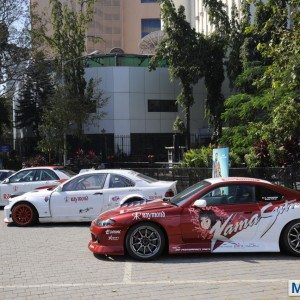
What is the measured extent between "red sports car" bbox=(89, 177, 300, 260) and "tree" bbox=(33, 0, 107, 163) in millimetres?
24563

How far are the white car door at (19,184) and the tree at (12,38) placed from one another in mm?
17043

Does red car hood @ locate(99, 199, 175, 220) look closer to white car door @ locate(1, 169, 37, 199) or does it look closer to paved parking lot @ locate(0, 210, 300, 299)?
paved parking lot @ locate(0, 210, 300, 299)

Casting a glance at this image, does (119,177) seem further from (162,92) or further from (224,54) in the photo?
(162,92)

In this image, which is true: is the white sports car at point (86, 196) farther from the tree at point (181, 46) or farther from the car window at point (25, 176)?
the tree at point (181, 46)

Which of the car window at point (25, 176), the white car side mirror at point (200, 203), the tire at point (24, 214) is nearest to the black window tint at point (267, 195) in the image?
the white car side mirror at point (200, 203)

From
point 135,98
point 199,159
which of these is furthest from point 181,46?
point 199,159

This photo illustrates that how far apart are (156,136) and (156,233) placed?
36733 millimetres

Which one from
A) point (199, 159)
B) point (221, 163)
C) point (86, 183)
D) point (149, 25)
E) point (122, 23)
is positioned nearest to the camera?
point (86, 183)

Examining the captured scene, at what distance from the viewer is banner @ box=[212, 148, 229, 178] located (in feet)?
50.5

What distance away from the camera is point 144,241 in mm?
8781

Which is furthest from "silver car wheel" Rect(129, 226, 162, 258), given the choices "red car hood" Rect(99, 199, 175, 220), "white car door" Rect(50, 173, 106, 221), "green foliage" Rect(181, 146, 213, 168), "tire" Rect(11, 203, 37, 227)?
"green foliage" Rect(181, 146, 213, 168)

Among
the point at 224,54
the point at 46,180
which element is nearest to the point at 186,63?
the point at 224,54

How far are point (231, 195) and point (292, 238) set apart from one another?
49.5 inches

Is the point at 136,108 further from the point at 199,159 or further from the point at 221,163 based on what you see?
the point at 221,163
